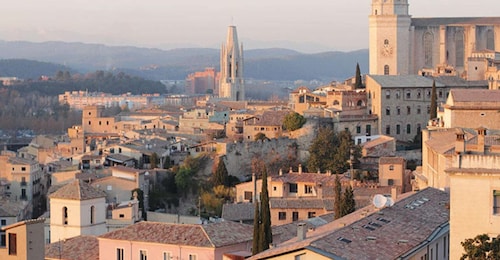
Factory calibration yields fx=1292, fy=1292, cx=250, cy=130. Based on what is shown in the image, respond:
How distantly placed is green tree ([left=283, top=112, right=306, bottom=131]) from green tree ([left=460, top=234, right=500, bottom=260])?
3176 centimetres

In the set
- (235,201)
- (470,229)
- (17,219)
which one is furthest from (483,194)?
(17,219)

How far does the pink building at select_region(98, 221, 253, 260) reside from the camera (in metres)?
28.6

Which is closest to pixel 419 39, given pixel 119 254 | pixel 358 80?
pixel 358 80

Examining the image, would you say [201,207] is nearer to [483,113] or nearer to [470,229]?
[483,113]

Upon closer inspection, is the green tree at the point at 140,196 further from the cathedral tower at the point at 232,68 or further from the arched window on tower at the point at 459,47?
the cathedral tower at the point at 232,68

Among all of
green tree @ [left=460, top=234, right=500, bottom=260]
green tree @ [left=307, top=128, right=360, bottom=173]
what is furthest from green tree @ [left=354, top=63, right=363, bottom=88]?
green tree @ [left=460, top=234, right=500, bottom=260]

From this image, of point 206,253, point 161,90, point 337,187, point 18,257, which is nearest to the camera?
point 18,257

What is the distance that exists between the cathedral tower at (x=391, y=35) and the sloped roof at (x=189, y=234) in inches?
1215

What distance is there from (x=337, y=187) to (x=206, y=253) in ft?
23.8

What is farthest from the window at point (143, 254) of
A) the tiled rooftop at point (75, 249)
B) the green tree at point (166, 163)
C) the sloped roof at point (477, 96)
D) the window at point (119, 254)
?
the green tree at point (166, 163)

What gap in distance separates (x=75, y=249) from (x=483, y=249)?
16.3 m

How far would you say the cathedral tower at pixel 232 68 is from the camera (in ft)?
399

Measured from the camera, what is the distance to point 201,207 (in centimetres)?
4412

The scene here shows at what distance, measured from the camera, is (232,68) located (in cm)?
12412
